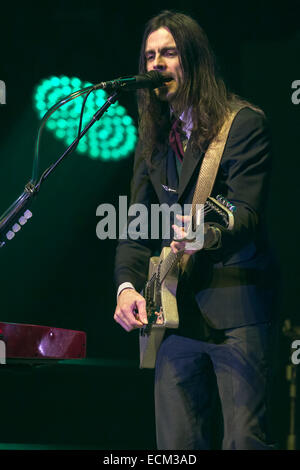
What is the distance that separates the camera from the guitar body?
2115 millimetres

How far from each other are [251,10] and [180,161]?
1982 mm

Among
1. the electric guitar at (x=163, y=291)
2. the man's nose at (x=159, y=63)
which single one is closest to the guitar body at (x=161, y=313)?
the electric guitar at (x=163, y=291)

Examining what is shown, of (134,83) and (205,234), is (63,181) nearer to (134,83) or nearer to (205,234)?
(134,83)

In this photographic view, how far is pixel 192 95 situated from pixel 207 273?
0.76m

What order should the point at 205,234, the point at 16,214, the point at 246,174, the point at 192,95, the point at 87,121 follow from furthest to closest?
1. the point at 87,121
2. the point at 192,95
3. the point at 16,214
4. the point at 246,174
5. the point at 205,234

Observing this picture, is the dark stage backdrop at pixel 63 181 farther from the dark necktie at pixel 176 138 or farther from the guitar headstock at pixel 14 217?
the guitar headstock at pixel 14 217

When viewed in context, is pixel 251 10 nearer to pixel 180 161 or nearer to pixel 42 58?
pixel 42 58

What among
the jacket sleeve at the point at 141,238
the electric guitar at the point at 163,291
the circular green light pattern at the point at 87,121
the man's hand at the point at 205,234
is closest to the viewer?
the man's hand at the point at 205,234

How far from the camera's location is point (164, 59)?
2420 mm

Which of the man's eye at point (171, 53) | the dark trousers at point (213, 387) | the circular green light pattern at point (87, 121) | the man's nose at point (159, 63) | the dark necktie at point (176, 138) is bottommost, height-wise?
the dark trousers at point (213, 387)

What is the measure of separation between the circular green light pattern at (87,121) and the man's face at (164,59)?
182cm

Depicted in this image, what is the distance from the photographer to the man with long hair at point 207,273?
1.99m

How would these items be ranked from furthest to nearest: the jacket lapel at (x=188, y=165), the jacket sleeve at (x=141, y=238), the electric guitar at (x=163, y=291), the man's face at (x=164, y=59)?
the jacket sleeve at (x=141, y=238) < the man's face at (x=164, y=59) < the jacket lapel at (x=188, y=165) < the electric guitar at (x=163, y=291)

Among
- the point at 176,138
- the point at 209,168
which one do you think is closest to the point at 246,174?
the point at 209,168
